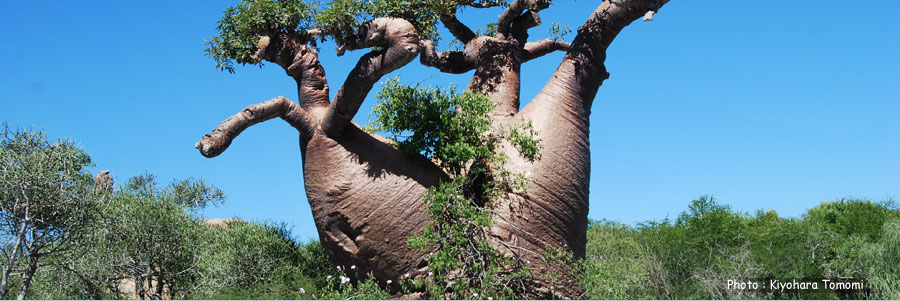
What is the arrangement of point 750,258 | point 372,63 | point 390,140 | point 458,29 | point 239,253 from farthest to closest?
point 750,258, point 239,253, point 458,29, point 390,140, point 372,63

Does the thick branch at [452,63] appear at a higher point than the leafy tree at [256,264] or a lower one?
higher

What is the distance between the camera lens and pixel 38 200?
914cm

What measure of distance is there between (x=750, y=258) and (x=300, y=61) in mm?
8460

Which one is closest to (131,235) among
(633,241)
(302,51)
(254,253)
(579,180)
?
(254,253)

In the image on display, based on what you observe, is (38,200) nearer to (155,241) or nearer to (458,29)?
(155,241)

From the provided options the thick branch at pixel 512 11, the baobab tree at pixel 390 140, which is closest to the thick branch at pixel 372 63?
the baobab tree at pixel 390 140

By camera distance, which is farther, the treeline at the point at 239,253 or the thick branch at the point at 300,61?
the treeline at the point at 239,253

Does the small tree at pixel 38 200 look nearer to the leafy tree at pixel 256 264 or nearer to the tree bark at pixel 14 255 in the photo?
Answer: the tree bark at pixel 14 255

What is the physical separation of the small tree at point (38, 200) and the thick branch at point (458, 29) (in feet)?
17.2

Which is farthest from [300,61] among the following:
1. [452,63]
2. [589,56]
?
[589,56]

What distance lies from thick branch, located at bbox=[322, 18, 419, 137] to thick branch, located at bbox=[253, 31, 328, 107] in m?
0.68

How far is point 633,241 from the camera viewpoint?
16.1m

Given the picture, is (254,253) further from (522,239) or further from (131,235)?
(522,239)

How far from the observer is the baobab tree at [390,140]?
759 cm
